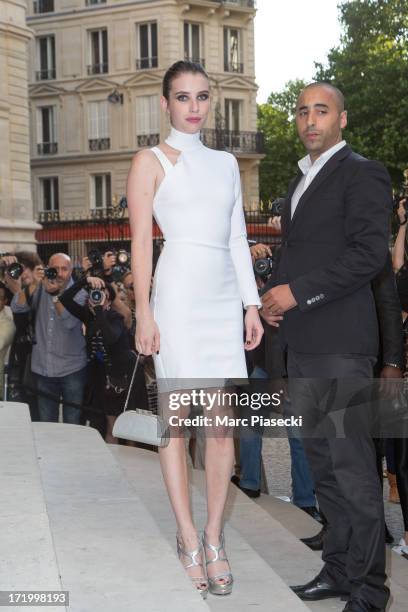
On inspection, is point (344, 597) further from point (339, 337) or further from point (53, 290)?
point (53, 290)

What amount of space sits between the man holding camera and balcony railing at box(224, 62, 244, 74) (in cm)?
3995

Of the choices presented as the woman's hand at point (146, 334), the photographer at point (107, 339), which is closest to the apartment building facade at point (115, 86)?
the photographer at point (107, 339)

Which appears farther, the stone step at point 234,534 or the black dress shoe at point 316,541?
the black dress shoe at point 316,541

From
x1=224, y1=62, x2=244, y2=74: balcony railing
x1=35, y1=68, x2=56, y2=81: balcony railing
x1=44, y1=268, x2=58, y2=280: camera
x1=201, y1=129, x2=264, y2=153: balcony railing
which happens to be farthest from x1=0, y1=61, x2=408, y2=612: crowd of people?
x1=35, y1=68, x2=56, y2=81: balcony railing

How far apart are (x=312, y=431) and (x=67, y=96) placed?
1792 inches

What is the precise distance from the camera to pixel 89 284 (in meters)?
8.55

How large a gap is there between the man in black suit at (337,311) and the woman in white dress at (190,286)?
8.5 inches

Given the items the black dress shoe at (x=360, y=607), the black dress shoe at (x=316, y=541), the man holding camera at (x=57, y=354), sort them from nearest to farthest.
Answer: the black dress shoe at (x=360, y=607), the black dress shoe at (x=316, y=541), the man holding camera at (x=57, y=354)

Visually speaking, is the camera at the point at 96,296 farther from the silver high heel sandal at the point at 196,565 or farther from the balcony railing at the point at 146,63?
the balcony railing at the point at 146,63

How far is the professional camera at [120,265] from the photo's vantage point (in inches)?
360

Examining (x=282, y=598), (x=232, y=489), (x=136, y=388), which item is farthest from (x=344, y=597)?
(x=136, y=388)

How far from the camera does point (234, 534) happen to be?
5168mm

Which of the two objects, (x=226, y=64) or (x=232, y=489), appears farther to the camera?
(x=226, y=64)

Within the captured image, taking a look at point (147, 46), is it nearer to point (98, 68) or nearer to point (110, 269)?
point (98, 68)
